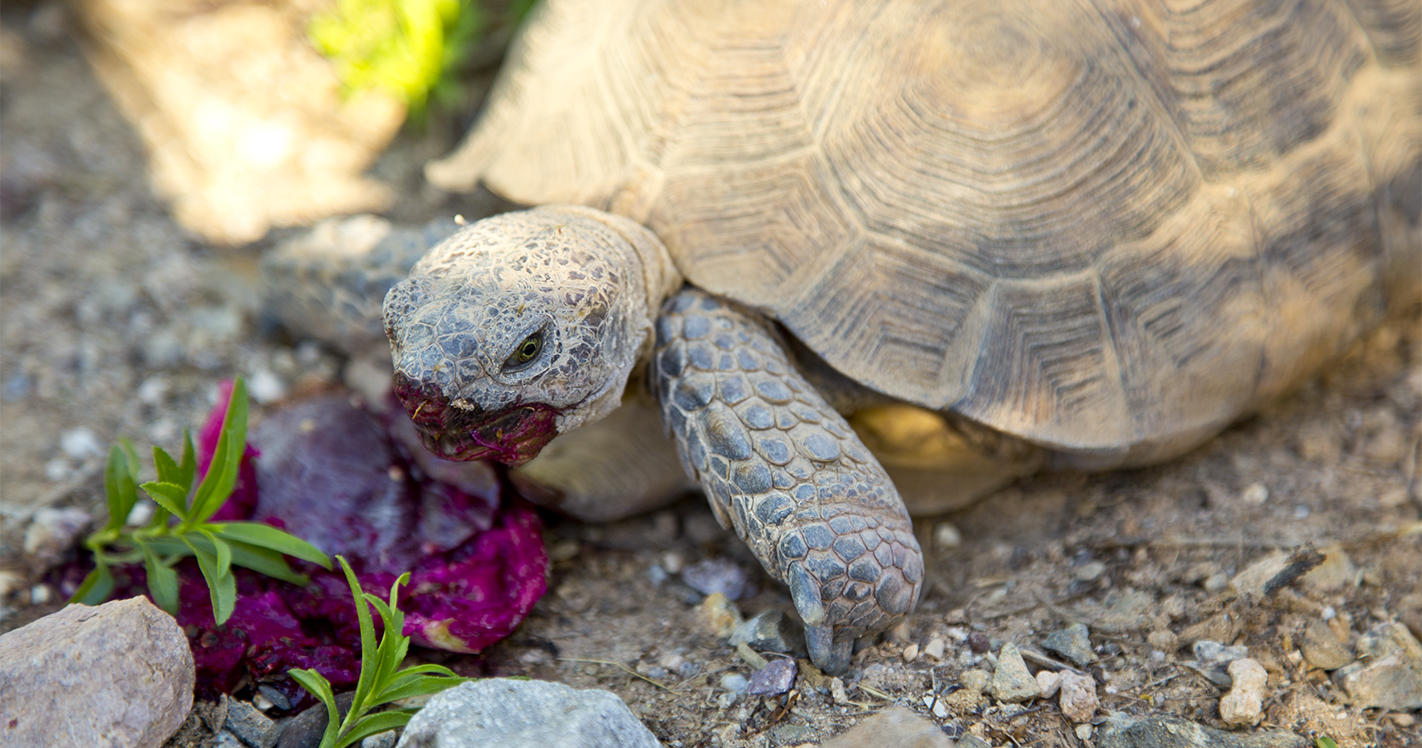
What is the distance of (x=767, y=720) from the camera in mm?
1822

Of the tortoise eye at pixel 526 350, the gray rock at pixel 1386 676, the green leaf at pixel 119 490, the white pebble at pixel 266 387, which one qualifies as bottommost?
the white pebble at pixel 266 387

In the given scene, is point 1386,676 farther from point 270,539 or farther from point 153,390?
point 153,390

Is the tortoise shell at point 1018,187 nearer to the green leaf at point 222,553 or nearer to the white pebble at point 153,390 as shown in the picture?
the green leaf at point 222,553

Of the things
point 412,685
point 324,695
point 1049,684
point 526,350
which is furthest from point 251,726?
point 1049,684

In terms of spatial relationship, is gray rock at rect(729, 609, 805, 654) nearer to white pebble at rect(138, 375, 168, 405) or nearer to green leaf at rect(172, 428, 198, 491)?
green leaf at rect(172, 428, 198, 491)

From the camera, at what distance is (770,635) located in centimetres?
198

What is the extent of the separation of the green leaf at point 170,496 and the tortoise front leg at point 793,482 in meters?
0.98

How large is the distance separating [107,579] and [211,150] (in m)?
1.89

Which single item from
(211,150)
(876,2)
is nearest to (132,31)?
(211,150)

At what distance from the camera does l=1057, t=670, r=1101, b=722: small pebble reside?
180 cm

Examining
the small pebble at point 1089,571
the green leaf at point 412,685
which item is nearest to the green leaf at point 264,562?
the green leaf at point 412,685

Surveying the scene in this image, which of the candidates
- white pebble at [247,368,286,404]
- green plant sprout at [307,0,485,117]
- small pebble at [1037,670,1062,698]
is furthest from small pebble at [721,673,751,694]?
green plant sprout at [307,0,485,117]

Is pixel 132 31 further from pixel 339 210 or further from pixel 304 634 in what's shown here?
pixel 304 634

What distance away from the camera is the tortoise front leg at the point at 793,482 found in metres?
1.86
